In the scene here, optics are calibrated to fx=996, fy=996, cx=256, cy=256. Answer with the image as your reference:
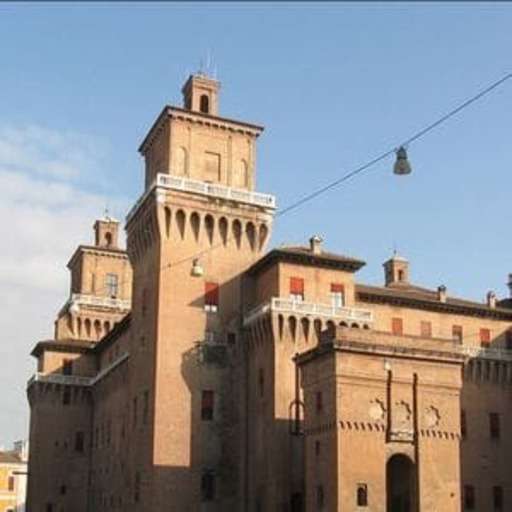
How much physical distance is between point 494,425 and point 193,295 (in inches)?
859

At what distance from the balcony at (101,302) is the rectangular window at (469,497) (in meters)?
35.1

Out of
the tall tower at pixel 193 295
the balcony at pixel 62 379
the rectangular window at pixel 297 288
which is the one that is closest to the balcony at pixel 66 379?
the balcony at pixel 62 379

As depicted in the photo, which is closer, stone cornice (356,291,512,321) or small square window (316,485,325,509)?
small square window (316,485,325,509)

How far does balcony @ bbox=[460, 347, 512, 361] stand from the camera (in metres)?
65.1

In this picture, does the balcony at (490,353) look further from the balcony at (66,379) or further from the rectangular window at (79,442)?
the rectangular window at (79,442)

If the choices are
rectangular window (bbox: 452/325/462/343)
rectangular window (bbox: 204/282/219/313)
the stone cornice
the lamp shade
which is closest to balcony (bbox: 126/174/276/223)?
rectangular window (bbox: 204/282/219/313)

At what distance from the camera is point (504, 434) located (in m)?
65.3

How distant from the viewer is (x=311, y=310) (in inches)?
2279

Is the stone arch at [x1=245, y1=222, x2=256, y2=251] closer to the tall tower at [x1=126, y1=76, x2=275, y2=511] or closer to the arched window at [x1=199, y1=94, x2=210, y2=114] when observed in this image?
the tall tower at [x1=126, y1=76, x2=275, y2=511]

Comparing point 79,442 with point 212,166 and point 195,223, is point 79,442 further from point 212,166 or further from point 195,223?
point 212,166

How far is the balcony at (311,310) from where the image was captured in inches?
2251

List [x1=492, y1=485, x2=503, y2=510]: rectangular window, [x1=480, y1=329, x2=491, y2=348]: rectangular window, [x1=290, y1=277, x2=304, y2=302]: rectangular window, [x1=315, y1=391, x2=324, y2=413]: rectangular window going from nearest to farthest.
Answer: [x1=315, y1=391, x2=324, y2=413]: rectangular window
[x1=290, y1=277, x2=304, y2=302]: rectangular window
[x1=492, y1=485, x2=503, y2=510]: rectangular window
[x1=480, y1=329, x2=491, y2=348]: rectangular window

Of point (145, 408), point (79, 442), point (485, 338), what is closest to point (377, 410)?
point (145, 408)

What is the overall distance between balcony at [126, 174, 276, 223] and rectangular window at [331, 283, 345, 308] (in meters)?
6.87
